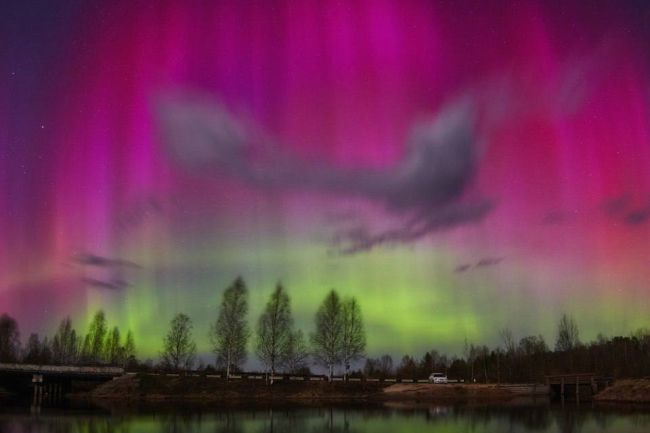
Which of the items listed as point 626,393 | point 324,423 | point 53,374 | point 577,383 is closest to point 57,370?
point 53,374

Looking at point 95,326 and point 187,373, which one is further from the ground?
point 95,326

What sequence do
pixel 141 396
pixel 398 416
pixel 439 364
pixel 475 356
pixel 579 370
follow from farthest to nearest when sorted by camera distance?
pixel 439 364
pixel 475 356
pixel 579 370
pixel 141 396
pixel 398 416

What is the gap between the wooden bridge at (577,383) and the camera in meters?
107

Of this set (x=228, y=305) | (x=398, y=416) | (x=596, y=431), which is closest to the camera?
(x=596, y=431)

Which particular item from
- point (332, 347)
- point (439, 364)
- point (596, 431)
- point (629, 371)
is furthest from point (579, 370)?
point (596, 431)

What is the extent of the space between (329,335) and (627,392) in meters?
52.0

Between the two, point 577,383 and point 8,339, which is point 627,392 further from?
point 8,339

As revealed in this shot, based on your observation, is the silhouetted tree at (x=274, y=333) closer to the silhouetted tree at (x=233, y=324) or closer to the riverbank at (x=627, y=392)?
the silhouetted tree at (x=233, y=324)

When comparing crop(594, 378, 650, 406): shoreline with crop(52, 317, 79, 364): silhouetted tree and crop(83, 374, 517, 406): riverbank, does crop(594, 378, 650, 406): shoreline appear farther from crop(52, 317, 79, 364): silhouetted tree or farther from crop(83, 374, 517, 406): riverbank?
crop(52, 317, 79, 364): silhouetted tree

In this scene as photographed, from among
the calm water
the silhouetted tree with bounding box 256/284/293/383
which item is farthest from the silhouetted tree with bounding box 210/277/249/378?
the calm water

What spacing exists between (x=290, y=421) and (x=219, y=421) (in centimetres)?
616

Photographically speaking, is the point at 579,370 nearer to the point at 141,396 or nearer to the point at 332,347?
the point at 332,347

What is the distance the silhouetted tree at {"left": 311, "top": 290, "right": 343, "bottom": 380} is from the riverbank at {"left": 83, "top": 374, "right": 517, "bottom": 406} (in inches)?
309

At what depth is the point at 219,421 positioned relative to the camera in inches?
2024
